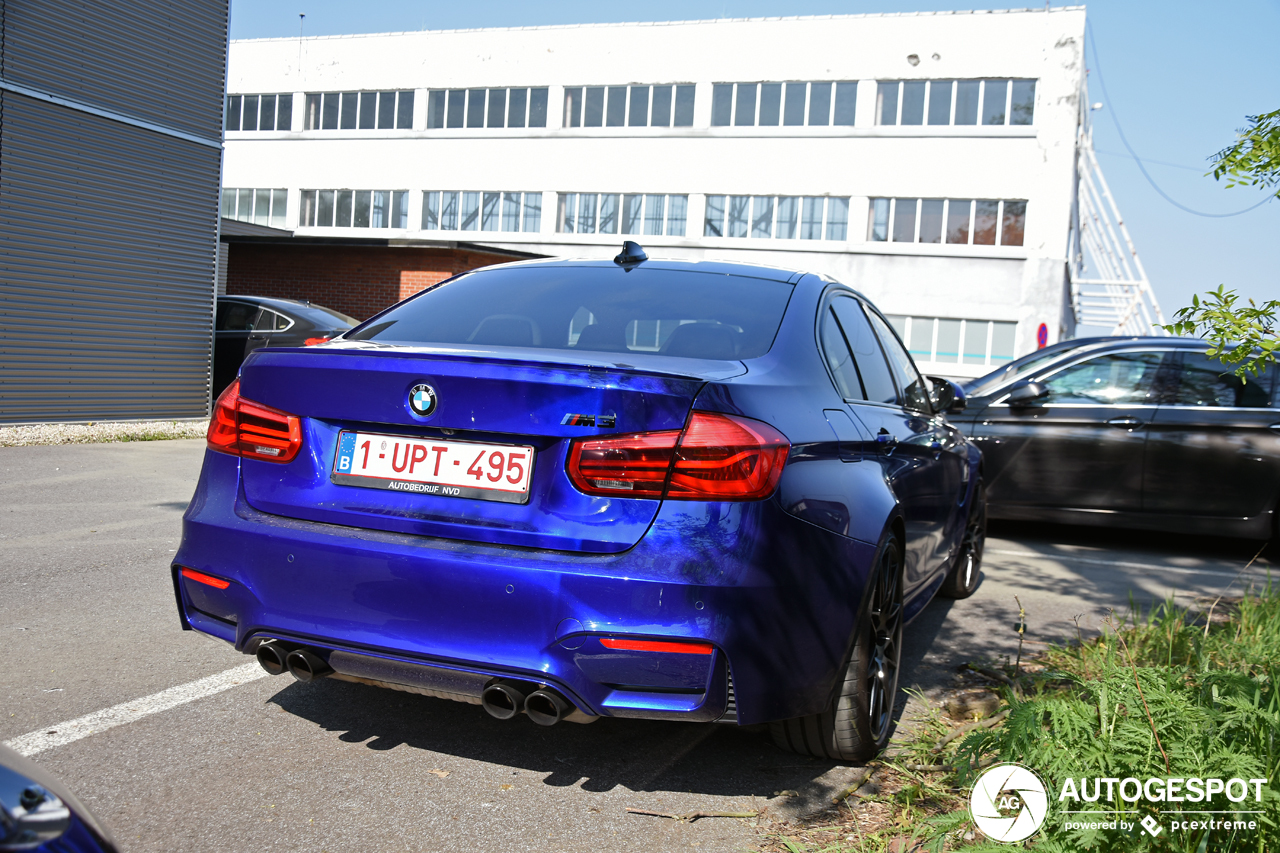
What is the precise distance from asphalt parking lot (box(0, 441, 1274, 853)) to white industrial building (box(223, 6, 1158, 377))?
24910 millimetres

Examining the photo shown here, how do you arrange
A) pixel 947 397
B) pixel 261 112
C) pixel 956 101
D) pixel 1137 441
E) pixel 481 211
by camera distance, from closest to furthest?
pixel 947 397
pixel 1137 441
pixel 956 101
pixel 481 211
pixel 261 112

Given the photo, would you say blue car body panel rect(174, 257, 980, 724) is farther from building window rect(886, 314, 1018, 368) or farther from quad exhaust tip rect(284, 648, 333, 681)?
building window rect(886, 314, 1018, 368)

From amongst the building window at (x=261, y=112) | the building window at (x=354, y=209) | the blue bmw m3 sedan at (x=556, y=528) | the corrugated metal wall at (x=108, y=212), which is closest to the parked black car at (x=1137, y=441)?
the blue bmw m3 sedan at (x=556, y=528)

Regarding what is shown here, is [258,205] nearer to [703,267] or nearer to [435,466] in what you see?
[703,267]

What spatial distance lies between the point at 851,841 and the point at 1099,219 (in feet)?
136

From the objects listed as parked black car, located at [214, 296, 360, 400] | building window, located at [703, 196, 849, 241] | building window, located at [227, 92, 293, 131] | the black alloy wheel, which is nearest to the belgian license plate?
the black alloy wheel

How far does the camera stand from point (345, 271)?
973 inches

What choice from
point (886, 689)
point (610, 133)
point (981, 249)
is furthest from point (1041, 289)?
point (886, 689)

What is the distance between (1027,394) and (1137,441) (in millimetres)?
812

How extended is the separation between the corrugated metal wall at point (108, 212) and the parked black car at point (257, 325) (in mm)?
354

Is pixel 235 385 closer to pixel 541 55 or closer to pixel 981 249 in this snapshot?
pixel 981 249

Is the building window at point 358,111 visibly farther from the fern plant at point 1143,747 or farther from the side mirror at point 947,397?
the fern plant at point 1143,747

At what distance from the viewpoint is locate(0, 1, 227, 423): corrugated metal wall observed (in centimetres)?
1109

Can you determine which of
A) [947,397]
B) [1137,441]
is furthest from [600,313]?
[1137,441]
